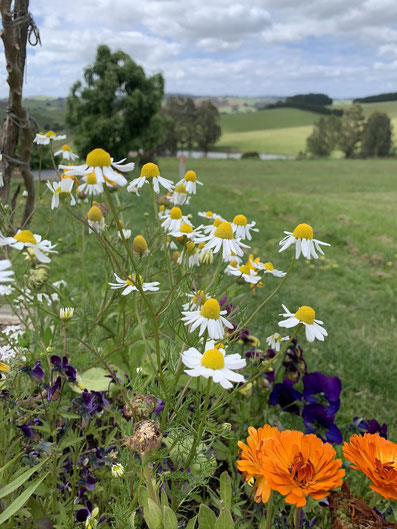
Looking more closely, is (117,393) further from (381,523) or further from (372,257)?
(372,257)

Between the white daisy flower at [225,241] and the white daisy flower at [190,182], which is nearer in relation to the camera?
the white daisy flower at [225,241]

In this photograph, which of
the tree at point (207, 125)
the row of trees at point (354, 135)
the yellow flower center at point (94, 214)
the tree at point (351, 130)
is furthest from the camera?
the tree at point (207, 125)

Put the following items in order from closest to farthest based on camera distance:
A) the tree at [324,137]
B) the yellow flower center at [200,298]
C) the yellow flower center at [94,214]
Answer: the yellow flower center at [200,298] < the yellow flower center at [94,214] < the tree at [324,137]

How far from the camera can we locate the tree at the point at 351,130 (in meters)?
41.7

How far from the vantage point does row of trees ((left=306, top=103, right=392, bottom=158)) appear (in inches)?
1559

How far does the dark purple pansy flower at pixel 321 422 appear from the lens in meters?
1.31

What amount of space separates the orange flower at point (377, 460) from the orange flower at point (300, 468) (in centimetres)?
7

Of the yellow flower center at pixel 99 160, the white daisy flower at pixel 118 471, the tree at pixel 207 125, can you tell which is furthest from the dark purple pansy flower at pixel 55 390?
the tree at pixel 207 125

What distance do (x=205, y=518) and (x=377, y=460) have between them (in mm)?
336

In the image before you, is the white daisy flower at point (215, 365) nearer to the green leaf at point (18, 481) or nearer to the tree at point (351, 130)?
the green leaf at point (18, 481)

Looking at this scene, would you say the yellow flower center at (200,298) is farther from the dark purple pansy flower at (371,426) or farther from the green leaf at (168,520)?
the dark purple pansy flower at (371,426)

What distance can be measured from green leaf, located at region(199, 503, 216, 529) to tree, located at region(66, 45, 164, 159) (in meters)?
20.2

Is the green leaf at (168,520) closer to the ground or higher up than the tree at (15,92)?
closer to the ground

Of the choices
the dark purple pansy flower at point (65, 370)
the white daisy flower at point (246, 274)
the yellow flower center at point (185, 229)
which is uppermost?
the yellow flower center at point (185, 229)
